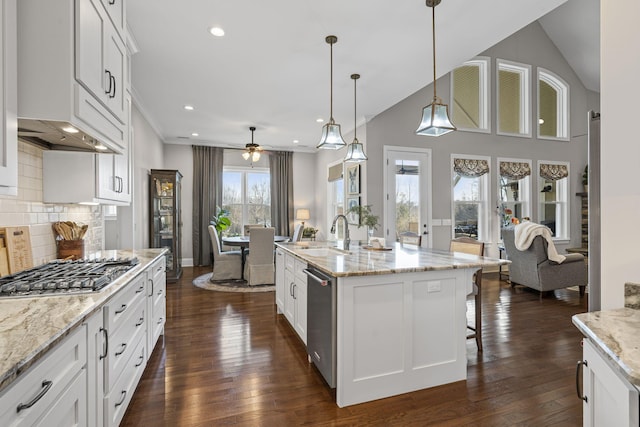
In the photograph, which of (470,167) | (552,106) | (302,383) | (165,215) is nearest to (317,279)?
(302,383)

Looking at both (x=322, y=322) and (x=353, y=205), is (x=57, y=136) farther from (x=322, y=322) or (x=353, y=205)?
(x=353, y=205)

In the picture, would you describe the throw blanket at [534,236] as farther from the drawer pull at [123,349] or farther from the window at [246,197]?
the window at [246,197]

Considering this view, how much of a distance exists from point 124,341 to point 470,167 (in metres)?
6.15

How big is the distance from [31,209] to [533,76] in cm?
846

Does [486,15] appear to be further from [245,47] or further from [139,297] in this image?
[139,297]

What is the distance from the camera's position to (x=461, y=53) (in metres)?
3.22

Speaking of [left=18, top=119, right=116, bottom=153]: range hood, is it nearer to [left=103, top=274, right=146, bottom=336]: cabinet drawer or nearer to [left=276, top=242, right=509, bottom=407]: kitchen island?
[left=103, top=274, right=146, bottom=336]: cabinet drawer

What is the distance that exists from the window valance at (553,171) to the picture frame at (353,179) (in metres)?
4.21

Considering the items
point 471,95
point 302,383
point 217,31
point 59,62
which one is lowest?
point 302,383

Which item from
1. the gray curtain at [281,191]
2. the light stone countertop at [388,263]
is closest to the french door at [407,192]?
the light stone countertop at [388,263]

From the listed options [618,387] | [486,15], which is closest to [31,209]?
[618,387]

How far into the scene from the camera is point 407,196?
18.6 ft

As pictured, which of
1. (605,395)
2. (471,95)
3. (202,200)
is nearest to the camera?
(605,395)

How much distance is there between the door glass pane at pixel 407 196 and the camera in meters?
5.58
